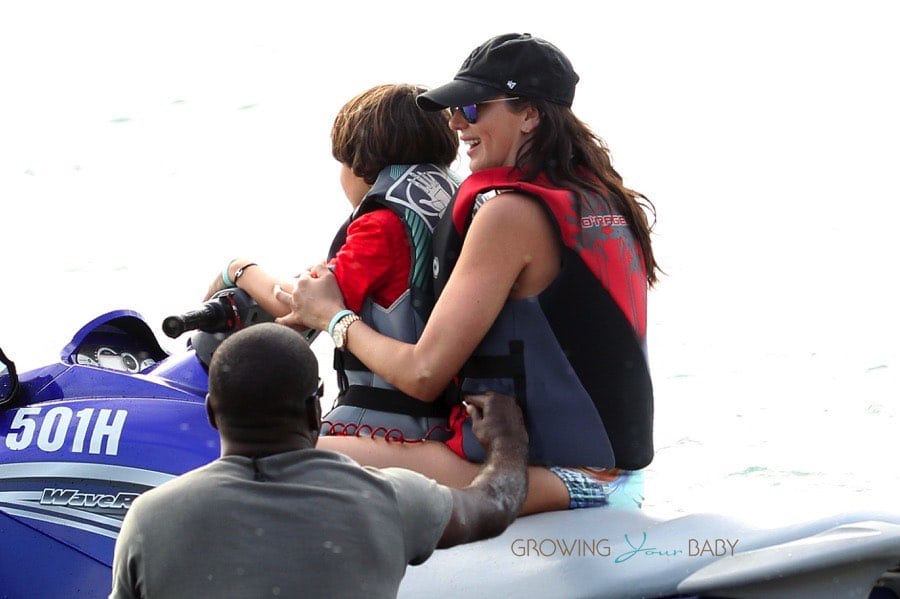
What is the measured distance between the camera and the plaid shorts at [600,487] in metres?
2.92

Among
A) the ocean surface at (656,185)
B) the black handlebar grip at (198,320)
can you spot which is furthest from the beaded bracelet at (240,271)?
the ocean surface at (656,185)

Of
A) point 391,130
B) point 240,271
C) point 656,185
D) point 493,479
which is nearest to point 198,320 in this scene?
point 240,271

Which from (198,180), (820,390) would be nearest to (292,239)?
(198,180)

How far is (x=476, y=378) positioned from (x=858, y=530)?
0.85 metres

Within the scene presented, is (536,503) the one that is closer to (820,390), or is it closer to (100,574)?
Result: (100,574)

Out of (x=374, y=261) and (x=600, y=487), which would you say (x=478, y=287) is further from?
(x=600, y=487)

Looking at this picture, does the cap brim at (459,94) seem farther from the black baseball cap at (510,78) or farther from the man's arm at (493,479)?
the man's arm at (493,479)

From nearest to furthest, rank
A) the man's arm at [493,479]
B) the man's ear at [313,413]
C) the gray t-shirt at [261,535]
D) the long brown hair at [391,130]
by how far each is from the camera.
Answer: the gray t-shirt at [261,535]
the man's ear at [313,413]
the man's arm at [493,479]
the long brown hair at [391,130]

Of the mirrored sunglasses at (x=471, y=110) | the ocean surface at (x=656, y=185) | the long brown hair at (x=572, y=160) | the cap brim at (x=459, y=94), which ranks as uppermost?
the cap brim at (x=459, y=94)

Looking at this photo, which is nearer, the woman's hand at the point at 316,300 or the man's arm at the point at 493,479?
the man's arm at the point at 493,479

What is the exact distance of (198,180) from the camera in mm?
9352

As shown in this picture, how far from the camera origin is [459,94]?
9.74ft

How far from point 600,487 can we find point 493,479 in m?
0.52

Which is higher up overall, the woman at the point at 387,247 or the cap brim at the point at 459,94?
the cap brim at the point at 459,94
